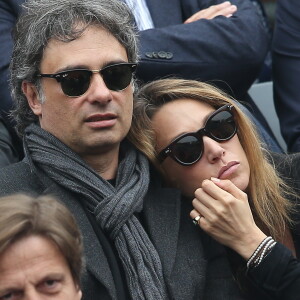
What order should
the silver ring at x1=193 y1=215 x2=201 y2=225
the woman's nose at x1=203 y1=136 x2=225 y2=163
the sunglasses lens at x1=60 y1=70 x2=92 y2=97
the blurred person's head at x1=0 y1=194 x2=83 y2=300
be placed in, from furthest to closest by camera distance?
the woman's nose at x1=203 y1=136 x2=225 y2=163, the silver ring at x1=193 y1=215 x2=201 y2=225, the sunglasses lens at x1=60 y1=70 x2=92 y2=97, the blurred person's head at x1=0 y1=194 x2=83 y2=300

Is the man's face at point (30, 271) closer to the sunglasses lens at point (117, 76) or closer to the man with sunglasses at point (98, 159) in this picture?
the man with sunglasses at point (98, 159)

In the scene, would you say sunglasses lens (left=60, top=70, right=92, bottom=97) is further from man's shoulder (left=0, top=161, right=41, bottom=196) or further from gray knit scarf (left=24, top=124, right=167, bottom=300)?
man's shoulder (left=0, top=161, right=41, bottom=196)

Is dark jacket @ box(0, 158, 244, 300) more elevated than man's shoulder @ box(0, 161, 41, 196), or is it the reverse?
man's shoulder @ box(0, 161, 41, 196)

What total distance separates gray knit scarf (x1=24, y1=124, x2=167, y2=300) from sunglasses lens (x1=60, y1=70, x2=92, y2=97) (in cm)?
19

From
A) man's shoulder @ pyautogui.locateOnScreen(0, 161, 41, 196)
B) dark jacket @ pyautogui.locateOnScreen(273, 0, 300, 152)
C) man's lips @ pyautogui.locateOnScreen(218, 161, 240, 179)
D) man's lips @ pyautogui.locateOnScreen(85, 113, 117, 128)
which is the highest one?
man's lips @ pyautogui.locateOnScreen(85, 113, 117, 128)

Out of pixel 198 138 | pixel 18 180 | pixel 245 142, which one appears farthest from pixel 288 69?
pixel 18 180

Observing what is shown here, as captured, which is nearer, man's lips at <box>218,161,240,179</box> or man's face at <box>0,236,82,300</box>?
man's face at <box>0,236,82,300</box>

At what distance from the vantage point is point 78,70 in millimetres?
3312

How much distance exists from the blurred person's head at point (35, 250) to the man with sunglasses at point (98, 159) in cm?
56

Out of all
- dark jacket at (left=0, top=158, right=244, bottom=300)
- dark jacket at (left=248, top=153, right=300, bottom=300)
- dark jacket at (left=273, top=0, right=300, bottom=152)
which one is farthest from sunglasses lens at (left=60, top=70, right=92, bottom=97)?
dark jacket at (left=273, top=0, right=300, bottom=152)

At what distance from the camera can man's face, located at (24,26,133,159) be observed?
11.0 feet

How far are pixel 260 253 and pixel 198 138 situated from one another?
20.2 inches

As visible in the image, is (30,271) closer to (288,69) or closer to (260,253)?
(260,253)

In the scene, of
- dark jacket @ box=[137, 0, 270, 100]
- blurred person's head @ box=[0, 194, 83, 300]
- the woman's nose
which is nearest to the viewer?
blurred person's head @ box=[0, 194, 83, 300]
